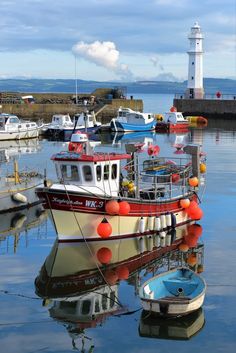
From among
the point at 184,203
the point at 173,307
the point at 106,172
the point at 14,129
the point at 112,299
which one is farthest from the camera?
the point at 14,129

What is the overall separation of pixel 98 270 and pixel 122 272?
63 cm

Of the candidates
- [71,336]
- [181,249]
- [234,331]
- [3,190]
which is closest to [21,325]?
[71,336]

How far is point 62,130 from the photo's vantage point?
166 feet

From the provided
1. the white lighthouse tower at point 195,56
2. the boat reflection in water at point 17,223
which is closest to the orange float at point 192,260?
the boat reflection in water at point 17,223

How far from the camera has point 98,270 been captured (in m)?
15.8

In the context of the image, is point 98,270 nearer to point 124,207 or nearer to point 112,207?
point 112,207

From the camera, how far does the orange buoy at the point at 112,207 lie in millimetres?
17016

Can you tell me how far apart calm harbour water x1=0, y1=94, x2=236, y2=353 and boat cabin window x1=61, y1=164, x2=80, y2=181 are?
1.97 meters

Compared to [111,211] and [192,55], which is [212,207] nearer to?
[111,211]

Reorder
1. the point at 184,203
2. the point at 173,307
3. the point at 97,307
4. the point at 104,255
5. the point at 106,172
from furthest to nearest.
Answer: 1. the point at 184,203
2. the point at 106,172
3. the point at 104,255
4. the point at 97,307
5. the point at 173,307

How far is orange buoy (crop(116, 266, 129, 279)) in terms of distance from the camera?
50.1ft

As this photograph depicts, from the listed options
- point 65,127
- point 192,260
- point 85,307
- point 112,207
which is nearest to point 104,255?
point 112,207

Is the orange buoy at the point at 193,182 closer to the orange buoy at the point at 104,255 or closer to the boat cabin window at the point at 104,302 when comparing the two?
the orange buoy at the point at 104,255

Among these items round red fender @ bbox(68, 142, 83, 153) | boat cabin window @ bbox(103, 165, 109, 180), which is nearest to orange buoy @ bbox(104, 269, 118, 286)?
boat cabin window @ bbox(103, 165, 109, 180)
